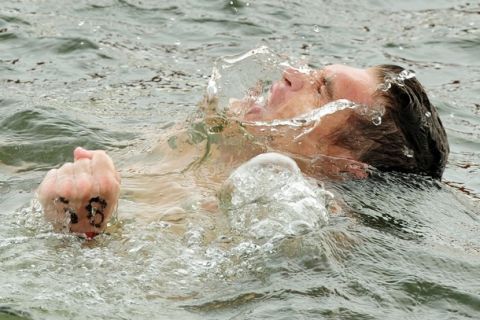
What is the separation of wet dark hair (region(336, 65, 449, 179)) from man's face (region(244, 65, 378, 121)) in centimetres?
9

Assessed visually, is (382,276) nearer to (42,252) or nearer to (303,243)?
(303,243)

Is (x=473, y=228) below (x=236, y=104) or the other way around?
below

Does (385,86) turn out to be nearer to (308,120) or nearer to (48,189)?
(308,120)

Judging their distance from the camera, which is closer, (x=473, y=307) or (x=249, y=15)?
(x=473, y=307)

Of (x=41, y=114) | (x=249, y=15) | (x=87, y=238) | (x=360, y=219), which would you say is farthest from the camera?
(x=249, y=15)

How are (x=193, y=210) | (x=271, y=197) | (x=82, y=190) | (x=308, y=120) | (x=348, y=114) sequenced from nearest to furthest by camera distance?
1. (x=82, y=190)
2. (x=271, y=197)
3. (x=193, y=210)
4. (x=308, y=120)
5. (x=348, y=114)

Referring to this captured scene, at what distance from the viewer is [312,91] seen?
6.34m

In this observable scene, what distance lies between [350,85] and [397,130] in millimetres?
377

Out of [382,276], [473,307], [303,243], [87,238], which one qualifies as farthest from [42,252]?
[473,307]

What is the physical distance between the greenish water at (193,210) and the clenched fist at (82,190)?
Answer: 0.17 meters

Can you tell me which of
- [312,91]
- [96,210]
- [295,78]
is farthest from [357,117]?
[96,210]

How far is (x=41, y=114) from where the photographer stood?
25.4 feet

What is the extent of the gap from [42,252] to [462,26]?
264 inches

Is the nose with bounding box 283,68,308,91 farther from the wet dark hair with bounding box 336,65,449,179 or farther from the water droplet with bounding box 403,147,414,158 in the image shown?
the water droplet with bounding box 403,147,414,158
